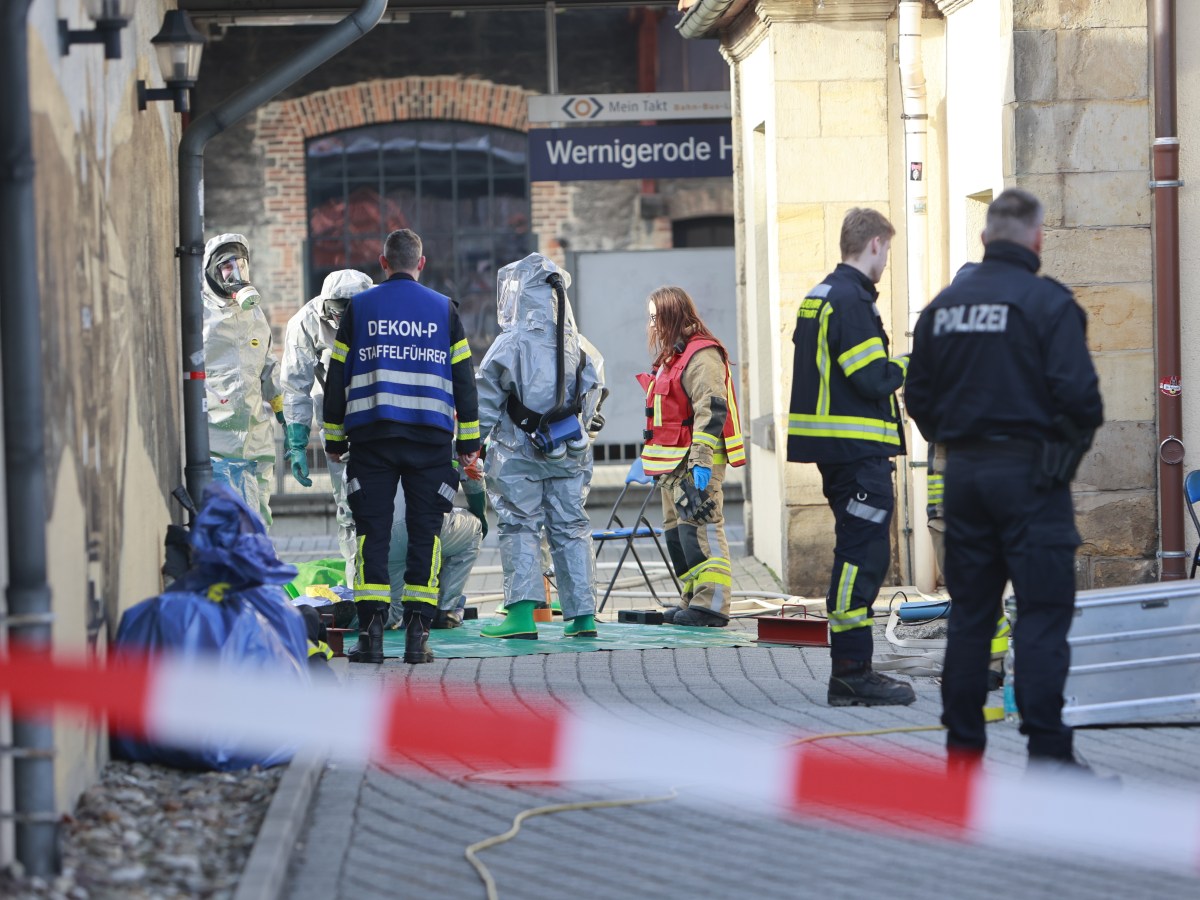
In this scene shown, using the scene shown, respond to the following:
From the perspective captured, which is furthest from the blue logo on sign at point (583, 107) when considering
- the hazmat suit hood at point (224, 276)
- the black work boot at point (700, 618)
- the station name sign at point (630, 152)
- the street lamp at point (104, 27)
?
the street lamp at point (104, 27)

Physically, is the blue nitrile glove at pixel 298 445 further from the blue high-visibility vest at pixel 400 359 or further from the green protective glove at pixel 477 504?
the blue high-visibility vest at pixel 400 359

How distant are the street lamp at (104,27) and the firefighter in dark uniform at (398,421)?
283 centimetres

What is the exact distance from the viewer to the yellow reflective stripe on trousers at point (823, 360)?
769cm

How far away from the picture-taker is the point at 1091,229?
10156 millimetres

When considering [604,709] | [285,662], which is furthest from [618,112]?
[285,662]

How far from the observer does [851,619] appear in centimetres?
778

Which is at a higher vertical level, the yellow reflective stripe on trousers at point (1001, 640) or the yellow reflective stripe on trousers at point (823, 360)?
the yellow reflective stripe on trousers at point (823, 360)

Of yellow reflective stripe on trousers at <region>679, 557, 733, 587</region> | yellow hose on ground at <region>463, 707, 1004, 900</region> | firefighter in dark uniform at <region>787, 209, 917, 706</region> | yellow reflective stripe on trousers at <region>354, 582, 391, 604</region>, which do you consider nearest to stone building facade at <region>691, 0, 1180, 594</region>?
yellow reflective stripe on trousers at <region>679, 557, 733, 587</region>

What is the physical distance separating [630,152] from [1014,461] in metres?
10.4

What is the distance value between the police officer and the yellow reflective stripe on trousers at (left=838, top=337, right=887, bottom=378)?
140 centimetres

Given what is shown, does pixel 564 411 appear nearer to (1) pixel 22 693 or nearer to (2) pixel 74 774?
(2) pixel 74 774

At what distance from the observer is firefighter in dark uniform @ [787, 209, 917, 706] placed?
301 inches

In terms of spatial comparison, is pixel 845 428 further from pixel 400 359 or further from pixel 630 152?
pixel 630 152

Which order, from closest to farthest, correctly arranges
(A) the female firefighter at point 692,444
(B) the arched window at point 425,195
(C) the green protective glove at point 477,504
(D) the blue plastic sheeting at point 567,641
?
(D) the blue plastic sheeting at point 567,641
(A) the female firefighter at point 692,444
(C) the green protective glove at point 477,504
(B) the arched window at point 425,195
